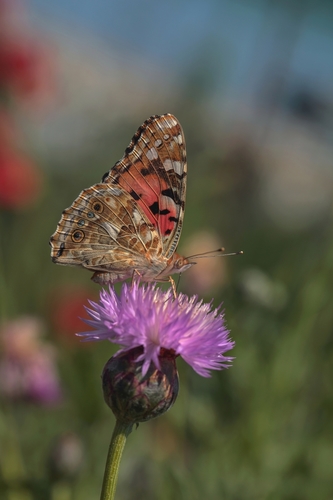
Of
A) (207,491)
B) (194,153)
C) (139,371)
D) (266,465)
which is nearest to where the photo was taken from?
(139,371)

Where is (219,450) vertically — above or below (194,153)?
below

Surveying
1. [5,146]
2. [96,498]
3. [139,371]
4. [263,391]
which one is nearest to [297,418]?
[263,391]

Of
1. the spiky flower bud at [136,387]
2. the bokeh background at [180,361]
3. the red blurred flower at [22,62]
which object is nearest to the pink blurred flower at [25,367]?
the bokeh background at [180,361]

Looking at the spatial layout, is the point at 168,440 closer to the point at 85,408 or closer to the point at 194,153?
the point at 85,408

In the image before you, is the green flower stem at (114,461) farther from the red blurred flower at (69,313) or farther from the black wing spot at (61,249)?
the red blurred flower at (69,313)

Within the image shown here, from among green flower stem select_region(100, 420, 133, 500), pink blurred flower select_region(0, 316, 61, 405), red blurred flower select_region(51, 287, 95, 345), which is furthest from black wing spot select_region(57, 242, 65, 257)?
red blurred flower select_region(51, 287, 95, 345)

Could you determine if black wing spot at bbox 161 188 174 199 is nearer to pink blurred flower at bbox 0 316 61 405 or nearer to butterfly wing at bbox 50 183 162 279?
butterfly wing at bbox 50 183 162 279

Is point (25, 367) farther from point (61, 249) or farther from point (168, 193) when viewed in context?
point (168, 193)
